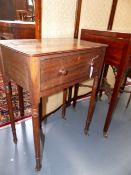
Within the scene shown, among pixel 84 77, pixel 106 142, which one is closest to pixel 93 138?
pixel 106 142

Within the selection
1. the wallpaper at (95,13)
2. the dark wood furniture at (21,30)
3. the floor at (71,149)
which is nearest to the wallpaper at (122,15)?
the wallpaper at (95,13)

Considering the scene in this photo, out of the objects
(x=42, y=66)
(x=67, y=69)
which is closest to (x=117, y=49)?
(x=67, y=69)

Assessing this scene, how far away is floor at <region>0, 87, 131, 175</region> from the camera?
113cm

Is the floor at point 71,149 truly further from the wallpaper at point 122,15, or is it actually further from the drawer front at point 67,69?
Result: the wallpaper at point 122,15

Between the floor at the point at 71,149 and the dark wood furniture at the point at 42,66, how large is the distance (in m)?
0.17

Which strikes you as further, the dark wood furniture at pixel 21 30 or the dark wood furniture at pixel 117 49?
the dark wood furniture at pixel 21 30

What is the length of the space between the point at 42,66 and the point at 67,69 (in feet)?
0.61

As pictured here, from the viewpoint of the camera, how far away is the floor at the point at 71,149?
1.13m

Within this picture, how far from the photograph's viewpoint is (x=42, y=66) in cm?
75

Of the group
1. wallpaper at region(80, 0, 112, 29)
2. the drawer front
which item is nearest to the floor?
the drawer front

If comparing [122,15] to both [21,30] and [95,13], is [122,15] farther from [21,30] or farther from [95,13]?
[21,30]

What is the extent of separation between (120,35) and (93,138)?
0.89 metres

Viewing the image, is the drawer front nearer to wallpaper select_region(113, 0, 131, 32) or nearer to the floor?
the floor

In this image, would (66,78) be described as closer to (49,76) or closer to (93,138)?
(49,76)
